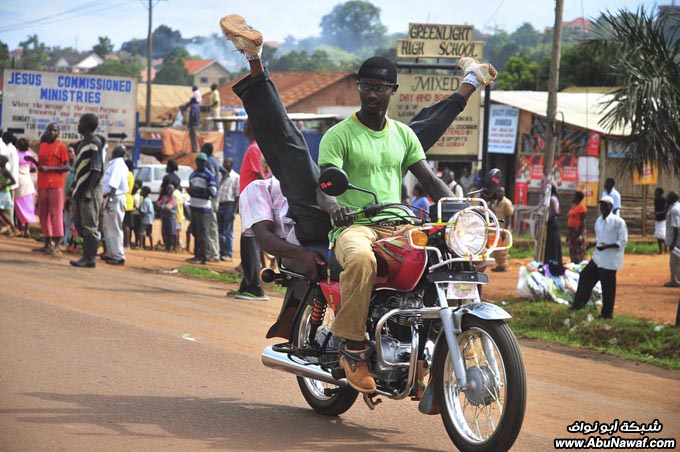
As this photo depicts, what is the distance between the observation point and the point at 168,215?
2105cm

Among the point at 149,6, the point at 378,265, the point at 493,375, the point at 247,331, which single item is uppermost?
the point at 149,6

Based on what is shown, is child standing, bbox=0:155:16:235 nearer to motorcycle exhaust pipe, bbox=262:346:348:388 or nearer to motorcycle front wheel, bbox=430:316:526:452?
motorcycle exhaust pipe, bbox=262:346:348:388

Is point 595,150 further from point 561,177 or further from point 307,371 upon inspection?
point 307,371

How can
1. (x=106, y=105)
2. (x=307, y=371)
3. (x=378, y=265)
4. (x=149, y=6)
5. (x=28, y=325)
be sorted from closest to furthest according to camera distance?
(x=378, y=265) < (x=307, y=371) < (x=28, y=325) < (x=106, y=105) < (x=149, y=6)

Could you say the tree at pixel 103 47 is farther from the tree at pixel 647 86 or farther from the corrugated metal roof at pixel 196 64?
the tree at pixel 647 86

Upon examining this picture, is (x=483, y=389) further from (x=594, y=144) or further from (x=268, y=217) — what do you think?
(x=594, y=144)

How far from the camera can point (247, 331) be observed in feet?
33.1

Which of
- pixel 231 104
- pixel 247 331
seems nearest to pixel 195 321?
pixel 247 331

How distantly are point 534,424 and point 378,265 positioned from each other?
1.64 meters

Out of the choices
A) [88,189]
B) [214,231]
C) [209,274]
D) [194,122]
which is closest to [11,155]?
[214,231]

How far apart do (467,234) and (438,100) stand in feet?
43.5

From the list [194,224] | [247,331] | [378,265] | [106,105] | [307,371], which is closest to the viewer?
[378,265]

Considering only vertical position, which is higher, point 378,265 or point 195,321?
point 378,265

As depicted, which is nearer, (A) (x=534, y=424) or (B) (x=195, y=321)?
(A) (x=534, y=424)
